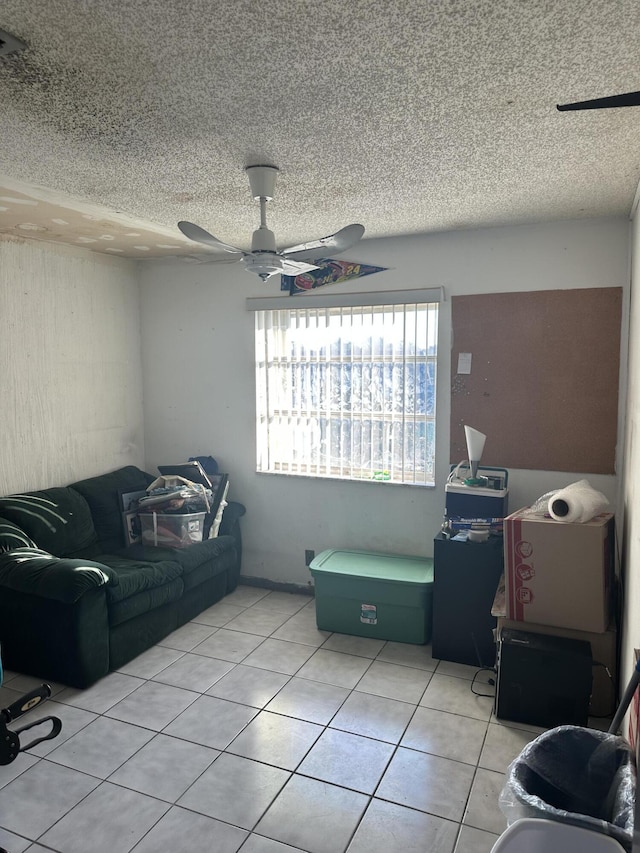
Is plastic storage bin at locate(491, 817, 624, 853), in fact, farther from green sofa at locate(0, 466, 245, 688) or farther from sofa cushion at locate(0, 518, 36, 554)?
sofa cushion at locate(0, 518, 36, 554)

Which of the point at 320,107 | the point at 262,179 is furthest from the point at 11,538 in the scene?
the point at 320,107

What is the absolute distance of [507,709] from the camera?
9.29ft

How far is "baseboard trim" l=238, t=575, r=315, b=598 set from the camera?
4.48m

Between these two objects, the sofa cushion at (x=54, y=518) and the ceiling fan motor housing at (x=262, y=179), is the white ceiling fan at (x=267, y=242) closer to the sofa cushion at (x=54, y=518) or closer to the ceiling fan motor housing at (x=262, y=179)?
the ceiling fan motor housing at (x=262, y=179)

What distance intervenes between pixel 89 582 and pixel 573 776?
232 centimetres

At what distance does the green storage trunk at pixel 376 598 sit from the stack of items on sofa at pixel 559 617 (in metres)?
0.68

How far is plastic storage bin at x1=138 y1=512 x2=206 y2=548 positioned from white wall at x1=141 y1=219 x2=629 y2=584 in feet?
2.01

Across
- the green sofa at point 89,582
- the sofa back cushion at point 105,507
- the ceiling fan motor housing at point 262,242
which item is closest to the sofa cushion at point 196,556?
the green sofa at point 89,582

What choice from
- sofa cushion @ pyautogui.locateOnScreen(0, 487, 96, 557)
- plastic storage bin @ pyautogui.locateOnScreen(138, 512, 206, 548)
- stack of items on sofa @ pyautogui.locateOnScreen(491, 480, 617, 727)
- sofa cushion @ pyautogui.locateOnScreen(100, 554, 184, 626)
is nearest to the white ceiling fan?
stack of items on sofa @ pyautogui.locateOnScreen(491, 480, 617, 727)

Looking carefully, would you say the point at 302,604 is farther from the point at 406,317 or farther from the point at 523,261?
the point at 523,261

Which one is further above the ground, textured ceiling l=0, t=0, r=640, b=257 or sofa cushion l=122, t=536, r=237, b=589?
textured ceiling l=0, t=0, r=640, b=257

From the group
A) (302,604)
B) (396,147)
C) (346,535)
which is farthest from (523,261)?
(302,604)

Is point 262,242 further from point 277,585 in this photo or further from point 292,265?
Answer: point 277,585

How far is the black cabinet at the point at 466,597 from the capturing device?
10.7 feet
